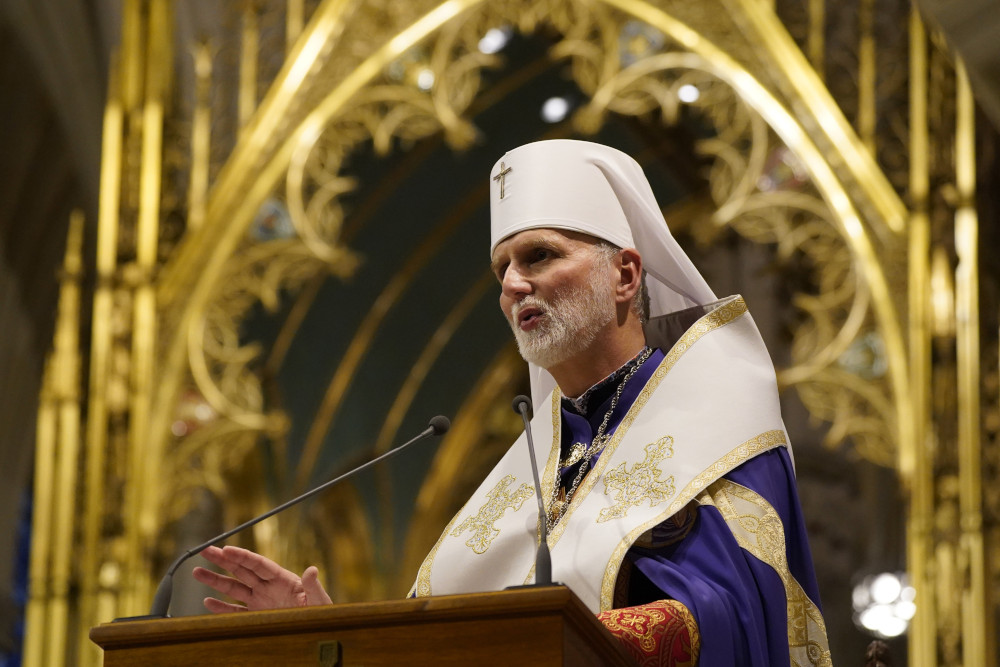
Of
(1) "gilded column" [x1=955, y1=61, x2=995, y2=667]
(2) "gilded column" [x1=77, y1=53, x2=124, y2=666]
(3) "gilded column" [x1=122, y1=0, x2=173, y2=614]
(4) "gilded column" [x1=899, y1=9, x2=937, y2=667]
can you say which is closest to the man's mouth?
(1) "gilded column" [x1=955, y1=61, x2=995, y2=667]

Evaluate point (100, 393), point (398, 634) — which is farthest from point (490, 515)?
point (100, 393)

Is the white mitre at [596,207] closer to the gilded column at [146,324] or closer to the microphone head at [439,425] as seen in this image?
the microphone head at [439,425]

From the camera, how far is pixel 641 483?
2883mm

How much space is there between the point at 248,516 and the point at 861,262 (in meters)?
4.67

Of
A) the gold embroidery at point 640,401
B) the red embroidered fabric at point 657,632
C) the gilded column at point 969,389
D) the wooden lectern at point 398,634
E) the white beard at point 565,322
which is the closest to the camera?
the wooden lectern at point 398,634

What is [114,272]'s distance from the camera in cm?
643

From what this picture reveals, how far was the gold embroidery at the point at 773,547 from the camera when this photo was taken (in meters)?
2.79

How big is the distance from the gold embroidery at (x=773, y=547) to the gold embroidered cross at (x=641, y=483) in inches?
3.0

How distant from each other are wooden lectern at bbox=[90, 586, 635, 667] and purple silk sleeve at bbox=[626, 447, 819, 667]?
Result: 36 centimetres

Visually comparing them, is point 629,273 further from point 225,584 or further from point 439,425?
point 225,584

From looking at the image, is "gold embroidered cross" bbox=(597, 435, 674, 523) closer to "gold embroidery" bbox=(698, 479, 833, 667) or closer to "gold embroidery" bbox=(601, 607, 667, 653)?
"gold embroidery" bbox=(698, 479, 833, 667)

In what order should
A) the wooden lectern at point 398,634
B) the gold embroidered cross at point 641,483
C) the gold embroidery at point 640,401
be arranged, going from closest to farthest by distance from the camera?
the wooden lectern at point 398,634
the gold embroidered cross at point 641,483
the gold embroidery at point 640,401

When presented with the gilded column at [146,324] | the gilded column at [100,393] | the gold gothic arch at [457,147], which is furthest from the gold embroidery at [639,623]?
the gilded column at [146,324]

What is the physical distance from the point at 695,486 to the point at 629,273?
558 millimetres
